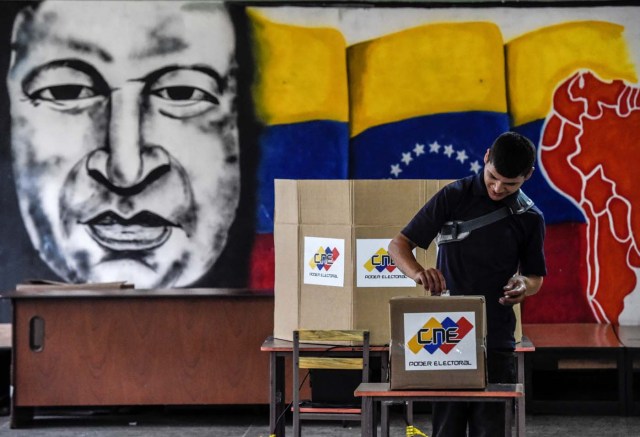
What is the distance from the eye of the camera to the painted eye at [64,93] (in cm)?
733

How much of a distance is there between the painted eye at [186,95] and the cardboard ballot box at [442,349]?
4302 mm

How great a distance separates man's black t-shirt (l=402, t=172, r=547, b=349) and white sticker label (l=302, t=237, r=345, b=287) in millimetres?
1114

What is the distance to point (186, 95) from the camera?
289 inches

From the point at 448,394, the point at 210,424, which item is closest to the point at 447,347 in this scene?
the point at 448,394

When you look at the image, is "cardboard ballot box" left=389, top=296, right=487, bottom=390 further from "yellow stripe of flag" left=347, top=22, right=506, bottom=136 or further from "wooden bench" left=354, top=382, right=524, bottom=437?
"yellow stripe of flag" left=347, top=22, right=506, bottom=136

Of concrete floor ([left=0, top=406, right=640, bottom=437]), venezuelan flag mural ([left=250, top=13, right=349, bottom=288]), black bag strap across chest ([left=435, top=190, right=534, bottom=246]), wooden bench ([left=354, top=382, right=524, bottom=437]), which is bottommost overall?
concrete floor ([left=0, top=406, right=640, bottom=437])

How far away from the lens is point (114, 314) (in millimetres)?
6129

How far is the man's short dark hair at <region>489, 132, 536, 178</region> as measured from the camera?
3.30 m

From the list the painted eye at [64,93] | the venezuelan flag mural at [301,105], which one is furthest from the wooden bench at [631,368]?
the painted eye at [64,93]

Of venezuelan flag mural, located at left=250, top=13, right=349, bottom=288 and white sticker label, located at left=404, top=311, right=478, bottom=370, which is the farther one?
venezuelan flag mural, located at left=250, top=13, right=349, bottom=288

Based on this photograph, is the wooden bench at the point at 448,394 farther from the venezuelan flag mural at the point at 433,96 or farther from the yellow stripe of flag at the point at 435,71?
the yellow stripe of flag at the point at 435,71

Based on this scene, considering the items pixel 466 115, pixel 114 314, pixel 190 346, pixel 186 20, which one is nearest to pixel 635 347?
pixel 466 115

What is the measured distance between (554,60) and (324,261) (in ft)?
11.2

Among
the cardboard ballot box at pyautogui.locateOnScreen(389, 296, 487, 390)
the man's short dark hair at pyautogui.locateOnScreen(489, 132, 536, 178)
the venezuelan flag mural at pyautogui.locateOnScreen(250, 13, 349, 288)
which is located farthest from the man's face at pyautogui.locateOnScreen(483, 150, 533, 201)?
the venezuelan flag mural at pyautogui.locateOnScreen(250, 13, 349, 288)
